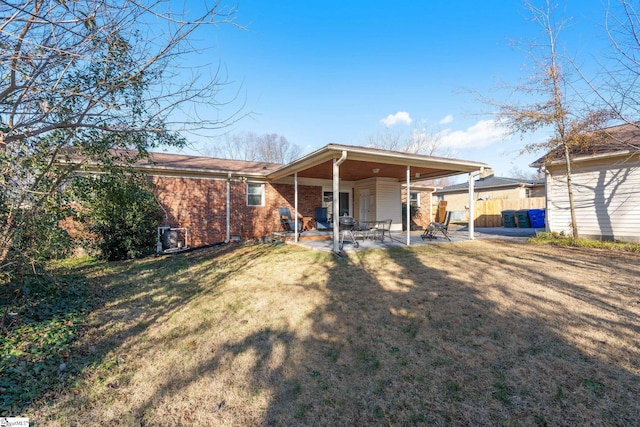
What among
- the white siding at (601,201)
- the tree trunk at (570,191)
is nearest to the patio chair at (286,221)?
the tree trunk at (570,191)

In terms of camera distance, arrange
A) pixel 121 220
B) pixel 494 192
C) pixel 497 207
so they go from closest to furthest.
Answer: pixel 121 220 → pixel 497 207 → pixel 494 192

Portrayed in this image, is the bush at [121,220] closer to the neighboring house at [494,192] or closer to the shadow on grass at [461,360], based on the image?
the shadow on grass at [461,360]

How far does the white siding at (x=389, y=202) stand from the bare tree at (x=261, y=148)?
62.5ft

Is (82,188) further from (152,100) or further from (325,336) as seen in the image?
(325,336)

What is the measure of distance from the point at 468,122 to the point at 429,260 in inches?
267

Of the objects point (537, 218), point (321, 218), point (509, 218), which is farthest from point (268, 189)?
point (509, 218)

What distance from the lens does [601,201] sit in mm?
8938

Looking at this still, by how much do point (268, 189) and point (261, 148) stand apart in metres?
20.4

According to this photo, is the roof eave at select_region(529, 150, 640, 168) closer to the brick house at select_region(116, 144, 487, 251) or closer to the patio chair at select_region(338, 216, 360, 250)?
the brick house at select_region(116, 144, 487, 251)

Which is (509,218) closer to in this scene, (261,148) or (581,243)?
(581,243)

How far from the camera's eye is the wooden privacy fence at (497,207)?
1888cm

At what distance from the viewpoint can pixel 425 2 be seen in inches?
340

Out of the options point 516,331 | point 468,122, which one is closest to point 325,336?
point 516,331

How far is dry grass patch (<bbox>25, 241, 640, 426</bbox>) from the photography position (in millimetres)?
2150
